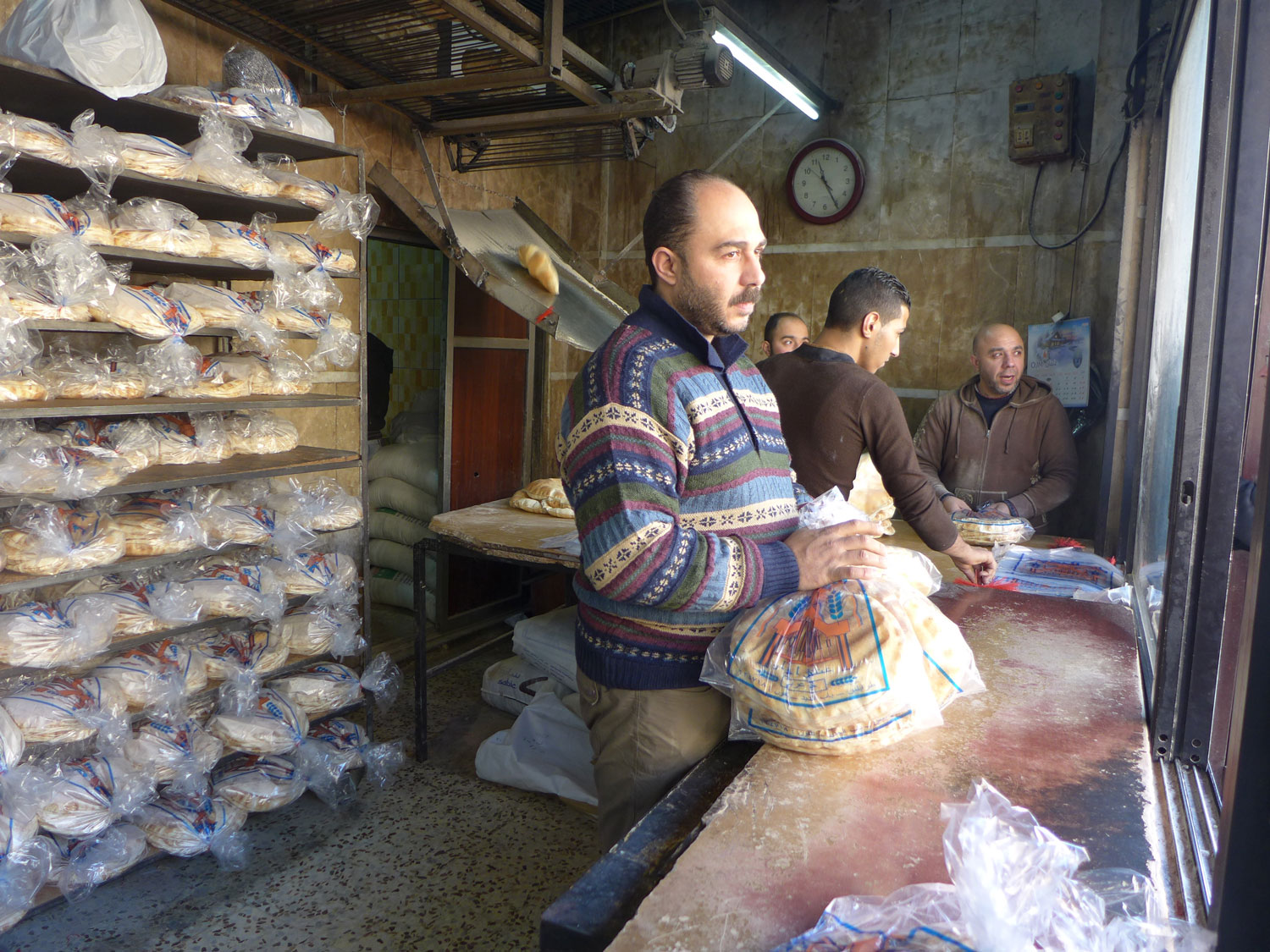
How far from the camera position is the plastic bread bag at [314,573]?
2920mm

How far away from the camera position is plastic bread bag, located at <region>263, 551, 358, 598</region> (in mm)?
2920

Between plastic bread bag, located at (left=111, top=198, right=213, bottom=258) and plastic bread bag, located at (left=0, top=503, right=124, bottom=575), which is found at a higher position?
plastic bread bag, located at (left=111, top=198, right=213, bottom=258)

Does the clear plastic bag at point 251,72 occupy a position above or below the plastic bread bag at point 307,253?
above

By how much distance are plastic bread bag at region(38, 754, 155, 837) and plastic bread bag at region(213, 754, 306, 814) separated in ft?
0.98

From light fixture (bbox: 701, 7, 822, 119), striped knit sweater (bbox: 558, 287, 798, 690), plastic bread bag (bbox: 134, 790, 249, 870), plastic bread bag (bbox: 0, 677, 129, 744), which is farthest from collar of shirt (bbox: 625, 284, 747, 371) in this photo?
light fixture (bbox: 701, 7, 822, 119)

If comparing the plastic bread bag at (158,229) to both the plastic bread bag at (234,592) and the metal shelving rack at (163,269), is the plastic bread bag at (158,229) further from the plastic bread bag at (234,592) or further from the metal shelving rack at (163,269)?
the plastic bread bag at (234,592)

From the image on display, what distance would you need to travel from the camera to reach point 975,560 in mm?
2256

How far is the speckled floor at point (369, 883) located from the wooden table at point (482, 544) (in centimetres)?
37

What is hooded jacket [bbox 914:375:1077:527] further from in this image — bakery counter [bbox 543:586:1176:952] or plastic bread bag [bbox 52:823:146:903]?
plastic bread bag [bbox 52:823:146:903]

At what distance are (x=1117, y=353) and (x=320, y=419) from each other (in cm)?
353

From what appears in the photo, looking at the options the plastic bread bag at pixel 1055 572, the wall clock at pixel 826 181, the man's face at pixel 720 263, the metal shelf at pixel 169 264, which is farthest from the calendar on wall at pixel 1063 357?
the metal shelf at pixel 169 264

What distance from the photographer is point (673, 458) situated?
4.84 feet

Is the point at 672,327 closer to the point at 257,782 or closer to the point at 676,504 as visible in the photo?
the point at 676,504

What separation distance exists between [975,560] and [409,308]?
3.85 metres
